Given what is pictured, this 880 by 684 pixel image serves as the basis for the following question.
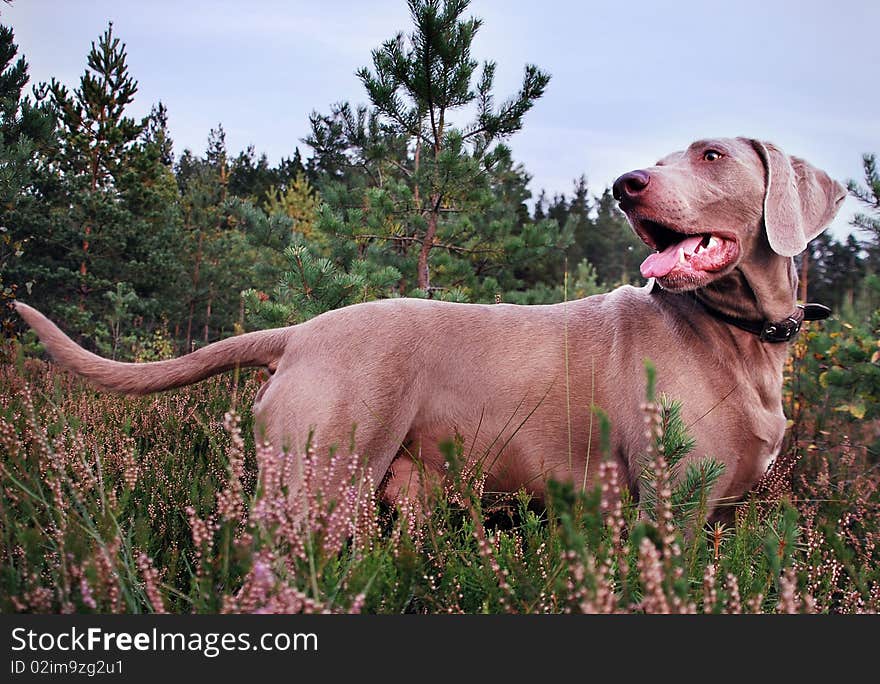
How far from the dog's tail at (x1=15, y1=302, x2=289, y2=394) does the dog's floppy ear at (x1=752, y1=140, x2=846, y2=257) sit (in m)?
1.84

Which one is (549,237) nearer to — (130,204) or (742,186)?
(742,186)

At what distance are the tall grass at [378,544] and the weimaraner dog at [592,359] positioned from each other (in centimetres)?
19

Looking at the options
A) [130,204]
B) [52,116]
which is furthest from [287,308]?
[130,204]

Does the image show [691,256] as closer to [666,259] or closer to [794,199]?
[666,259]

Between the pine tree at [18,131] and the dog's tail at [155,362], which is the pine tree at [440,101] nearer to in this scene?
the dog's tail at [155,362]

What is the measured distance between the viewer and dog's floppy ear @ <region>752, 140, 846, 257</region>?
2238 millimetres

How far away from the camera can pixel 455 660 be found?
3.71 ft

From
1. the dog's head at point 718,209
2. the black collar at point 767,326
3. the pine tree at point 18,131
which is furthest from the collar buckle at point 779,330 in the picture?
the pine tree at point 18,131

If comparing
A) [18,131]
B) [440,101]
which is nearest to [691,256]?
[440,101]

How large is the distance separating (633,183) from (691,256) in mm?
341

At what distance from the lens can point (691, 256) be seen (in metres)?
2.23

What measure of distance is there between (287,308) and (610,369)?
3109 mm

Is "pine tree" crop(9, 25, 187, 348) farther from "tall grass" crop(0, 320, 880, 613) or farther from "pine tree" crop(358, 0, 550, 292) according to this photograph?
"tall grass" crop(0, 320, 880, 613)

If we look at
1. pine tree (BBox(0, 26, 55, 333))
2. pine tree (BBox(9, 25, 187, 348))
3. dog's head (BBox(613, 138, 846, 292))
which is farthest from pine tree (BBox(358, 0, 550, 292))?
pine tree (BBox(9, 25, 187, 348))
